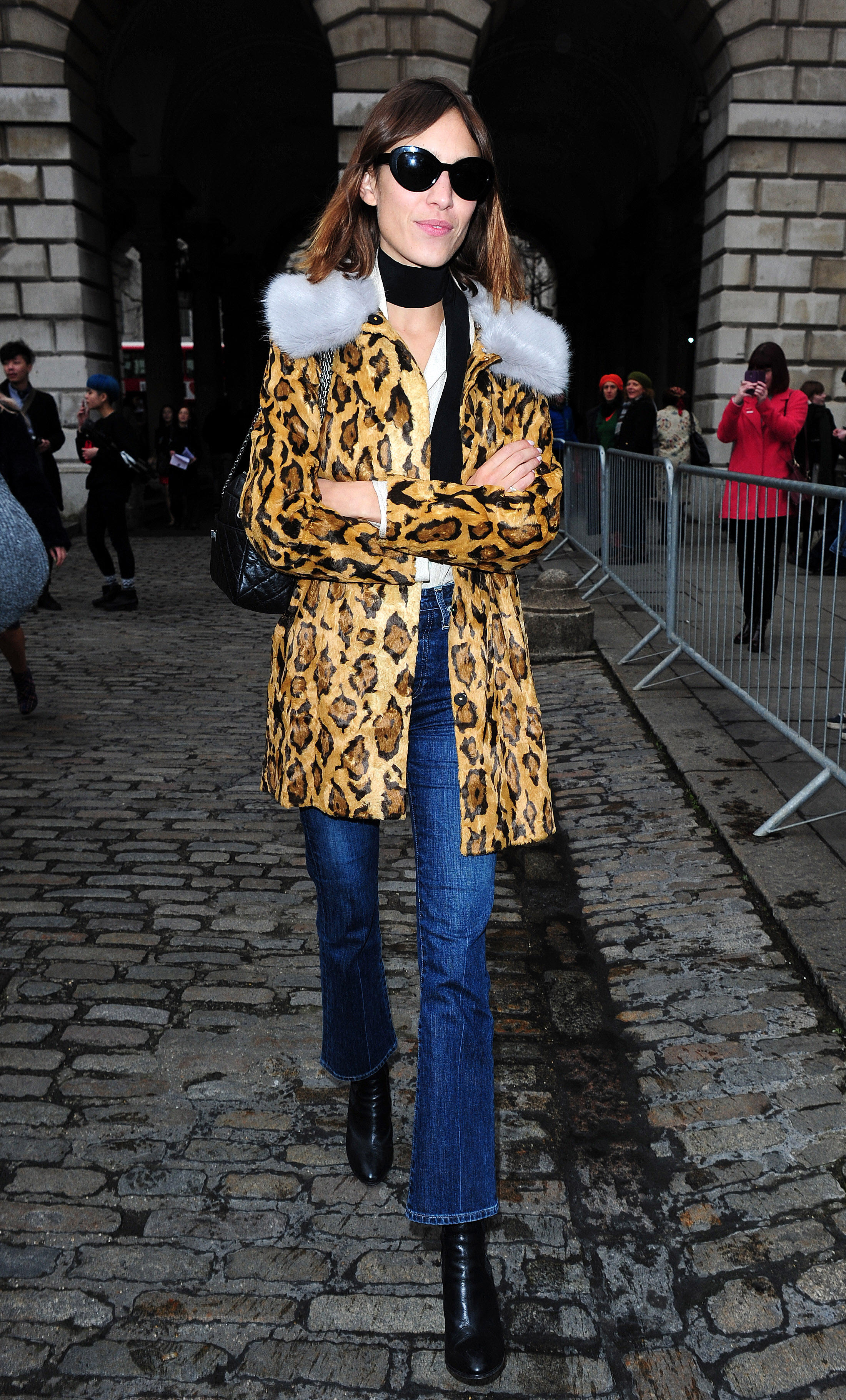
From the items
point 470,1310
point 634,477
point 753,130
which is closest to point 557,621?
point 634,477

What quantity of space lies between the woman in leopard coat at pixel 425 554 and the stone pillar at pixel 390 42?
570 inches

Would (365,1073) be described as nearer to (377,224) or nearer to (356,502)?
(356,502)

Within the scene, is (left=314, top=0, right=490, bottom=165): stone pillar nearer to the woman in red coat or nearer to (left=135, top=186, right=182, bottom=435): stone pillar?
(left=135, top=186, right=182, bottom=435): stone pillar

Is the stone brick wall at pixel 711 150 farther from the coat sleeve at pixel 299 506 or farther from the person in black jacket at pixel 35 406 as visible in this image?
the coat sleeve at pixel 299 506

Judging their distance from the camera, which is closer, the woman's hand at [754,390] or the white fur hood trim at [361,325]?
the white fur hood trim at [361,325]

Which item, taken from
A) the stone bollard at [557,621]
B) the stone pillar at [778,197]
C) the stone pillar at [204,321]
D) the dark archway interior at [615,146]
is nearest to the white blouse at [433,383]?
the stone bollard at [557,621]

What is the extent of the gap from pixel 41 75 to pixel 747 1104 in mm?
16260

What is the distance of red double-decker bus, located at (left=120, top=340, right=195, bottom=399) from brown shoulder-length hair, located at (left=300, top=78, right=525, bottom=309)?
32.0 meters

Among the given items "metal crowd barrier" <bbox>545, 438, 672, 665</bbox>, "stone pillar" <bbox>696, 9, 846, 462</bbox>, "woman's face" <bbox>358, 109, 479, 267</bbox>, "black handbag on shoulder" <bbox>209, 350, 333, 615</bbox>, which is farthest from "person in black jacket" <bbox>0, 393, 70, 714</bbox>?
"stone pillar" <bbox>696, 9, 846, 462</bbox>

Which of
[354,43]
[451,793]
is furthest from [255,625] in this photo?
[354,43]

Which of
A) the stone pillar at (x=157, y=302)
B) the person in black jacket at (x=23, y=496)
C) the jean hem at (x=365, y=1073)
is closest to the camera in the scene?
the jean hem at (x=365, y=1073)

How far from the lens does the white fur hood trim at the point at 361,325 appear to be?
6.94ft

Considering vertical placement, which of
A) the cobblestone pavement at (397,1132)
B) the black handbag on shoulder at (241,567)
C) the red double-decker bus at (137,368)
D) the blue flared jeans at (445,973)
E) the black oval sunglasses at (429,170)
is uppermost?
the red double-decker bus at (137,368)

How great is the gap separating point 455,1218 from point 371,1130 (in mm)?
485
